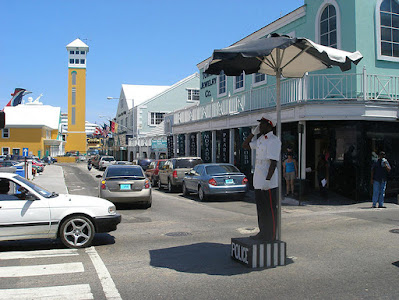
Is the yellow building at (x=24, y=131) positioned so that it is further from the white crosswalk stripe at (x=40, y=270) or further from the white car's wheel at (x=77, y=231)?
the white crosswalk stripe at (x=40, y=270)

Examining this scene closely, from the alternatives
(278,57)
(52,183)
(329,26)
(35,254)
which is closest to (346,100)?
(329,26)

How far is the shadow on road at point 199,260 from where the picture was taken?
6113 mm

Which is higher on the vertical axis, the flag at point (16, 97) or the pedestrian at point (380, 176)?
the flag at point (16, 97)

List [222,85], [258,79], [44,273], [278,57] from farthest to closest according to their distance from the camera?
[222,85] < [258,79] < [278,57] < [44,273]

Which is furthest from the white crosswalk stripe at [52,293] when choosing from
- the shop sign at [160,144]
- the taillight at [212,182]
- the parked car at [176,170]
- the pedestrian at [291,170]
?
the shop sign at [160,144]

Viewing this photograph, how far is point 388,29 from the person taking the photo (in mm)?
16438

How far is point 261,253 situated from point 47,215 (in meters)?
4.00

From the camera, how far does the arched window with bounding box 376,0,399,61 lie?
16.1 m

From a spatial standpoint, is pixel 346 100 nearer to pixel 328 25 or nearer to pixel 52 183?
pixel 328 25

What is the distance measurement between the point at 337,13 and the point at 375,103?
4275mm

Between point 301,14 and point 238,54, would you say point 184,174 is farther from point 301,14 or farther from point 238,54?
point 238,54

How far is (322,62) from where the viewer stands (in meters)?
7.74

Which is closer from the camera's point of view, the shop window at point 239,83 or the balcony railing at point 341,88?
the balcony railing at point 341,88

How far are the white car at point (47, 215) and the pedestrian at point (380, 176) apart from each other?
29.3 feet
